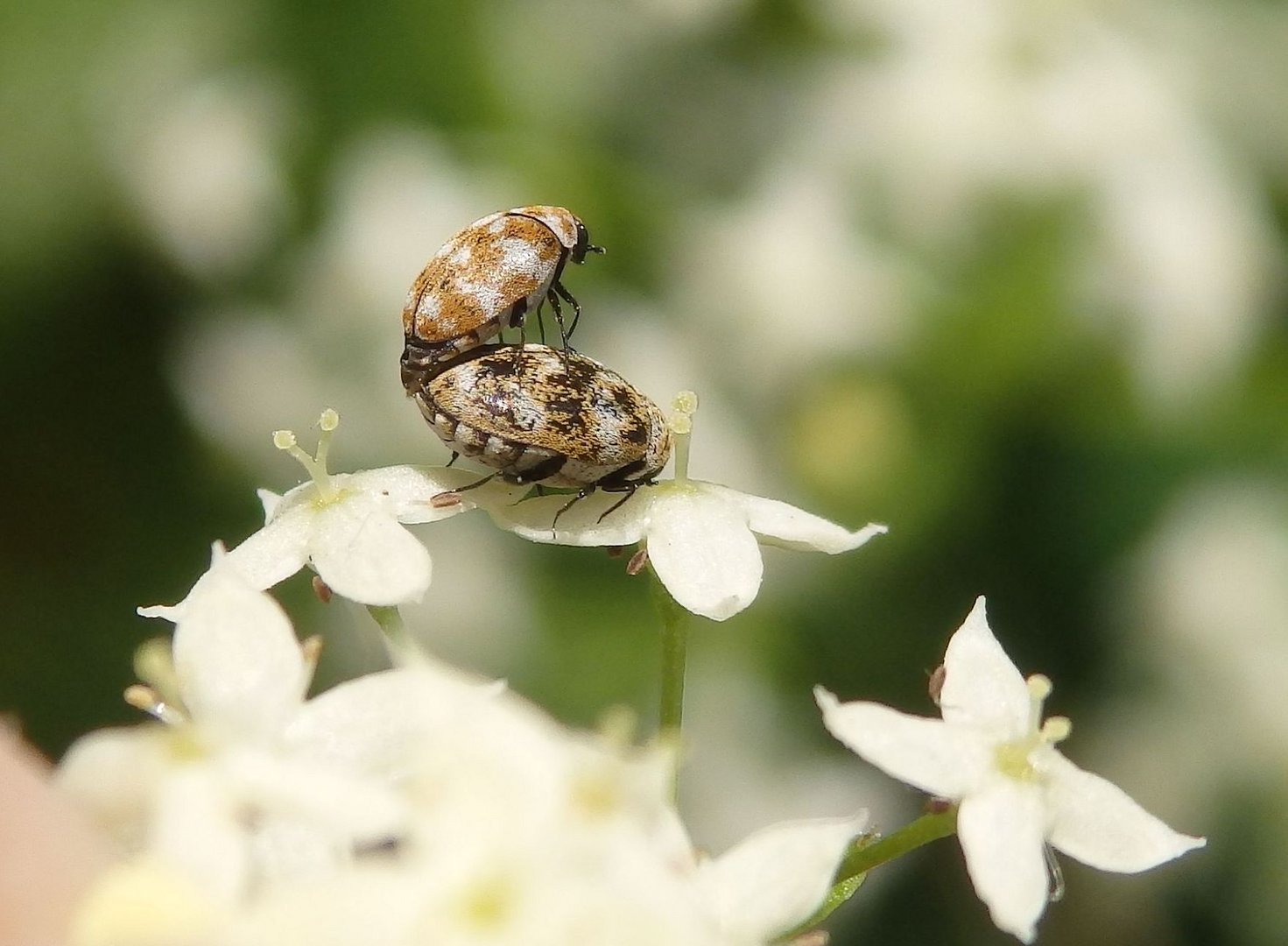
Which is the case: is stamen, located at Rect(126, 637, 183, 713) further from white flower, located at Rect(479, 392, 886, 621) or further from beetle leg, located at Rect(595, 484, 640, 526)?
beetle leg, located at Rect(595, 484, 640, 526)

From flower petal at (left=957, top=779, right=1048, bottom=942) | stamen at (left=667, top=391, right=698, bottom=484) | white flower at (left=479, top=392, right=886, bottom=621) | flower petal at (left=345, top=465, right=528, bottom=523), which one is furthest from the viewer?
stamen at (left=667, top=391, right=698, bottom=484)

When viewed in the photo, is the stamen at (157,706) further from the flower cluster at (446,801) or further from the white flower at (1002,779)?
the white flower at (1002,779)

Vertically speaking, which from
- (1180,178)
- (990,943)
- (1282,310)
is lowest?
(990,943)

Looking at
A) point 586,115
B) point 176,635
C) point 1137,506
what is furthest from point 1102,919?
point 176,635

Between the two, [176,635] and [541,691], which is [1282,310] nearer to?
[541,691]


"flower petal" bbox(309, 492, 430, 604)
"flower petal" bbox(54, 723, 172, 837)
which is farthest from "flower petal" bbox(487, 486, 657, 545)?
"flower petal" bbox(54, 723, 172, 837)

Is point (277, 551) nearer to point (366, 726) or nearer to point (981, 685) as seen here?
point (366, 726)
